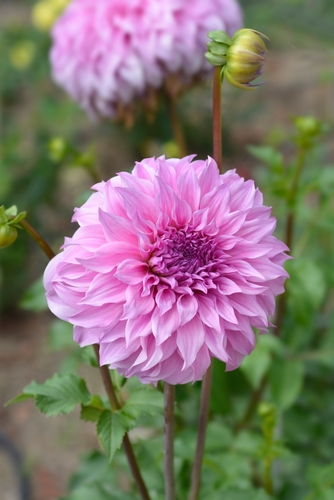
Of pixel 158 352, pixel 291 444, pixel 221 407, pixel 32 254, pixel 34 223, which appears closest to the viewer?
pixel 158 352

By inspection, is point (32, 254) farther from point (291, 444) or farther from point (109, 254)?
point (109, 254)

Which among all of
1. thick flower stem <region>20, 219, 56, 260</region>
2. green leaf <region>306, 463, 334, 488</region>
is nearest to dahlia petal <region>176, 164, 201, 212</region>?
thick flower stem <region>20, 219, 56, 260</region>

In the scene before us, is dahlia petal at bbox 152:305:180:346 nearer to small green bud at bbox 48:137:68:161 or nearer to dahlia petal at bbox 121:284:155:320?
dahlia petal at bbox 121:284:155:320

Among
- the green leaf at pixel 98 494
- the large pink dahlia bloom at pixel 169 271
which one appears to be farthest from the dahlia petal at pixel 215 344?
the green leaf at pixel 98 494

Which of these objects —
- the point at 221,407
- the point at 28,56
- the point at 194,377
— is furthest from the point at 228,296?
the point at 28,56

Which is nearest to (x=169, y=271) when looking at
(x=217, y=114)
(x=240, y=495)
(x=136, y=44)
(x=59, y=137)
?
(x=217, y=114)
